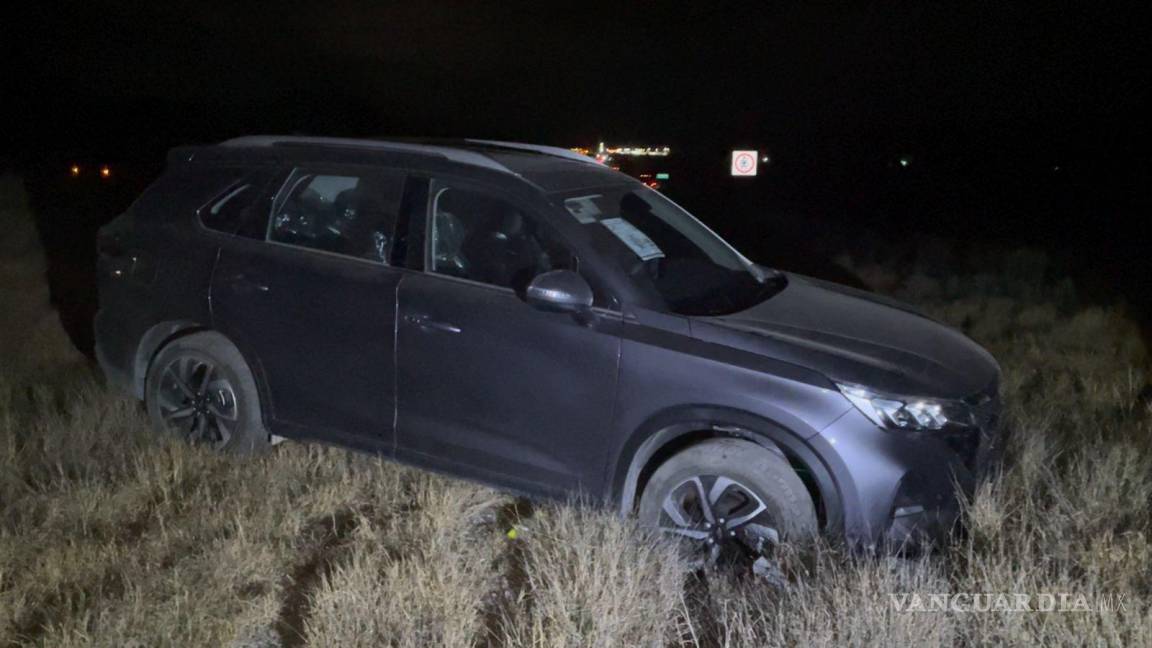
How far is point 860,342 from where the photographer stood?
4586mm

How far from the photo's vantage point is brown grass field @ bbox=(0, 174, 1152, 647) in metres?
3.63

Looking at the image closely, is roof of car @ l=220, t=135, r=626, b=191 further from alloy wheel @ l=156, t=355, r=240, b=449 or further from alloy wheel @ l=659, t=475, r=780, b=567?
alloy wheel @ l=659, t=475, r=780, b=567

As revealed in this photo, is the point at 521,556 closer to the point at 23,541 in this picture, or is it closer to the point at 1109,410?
the point at 23,541

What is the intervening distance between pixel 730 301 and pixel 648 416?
0.89 m

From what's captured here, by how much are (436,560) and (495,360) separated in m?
0.96

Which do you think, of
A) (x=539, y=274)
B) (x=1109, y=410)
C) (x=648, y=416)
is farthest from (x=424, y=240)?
(x=1109, y=410)

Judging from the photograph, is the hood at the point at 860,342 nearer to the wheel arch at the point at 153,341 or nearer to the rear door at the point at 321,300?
the rear door at the point at 321,300

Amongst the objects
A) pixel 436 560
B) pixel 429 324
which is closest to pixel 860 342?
pixel 429 324

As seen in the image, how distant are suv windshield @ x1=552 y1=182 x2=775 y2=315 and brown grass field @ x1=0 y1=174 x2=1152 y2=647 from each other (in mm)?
1126

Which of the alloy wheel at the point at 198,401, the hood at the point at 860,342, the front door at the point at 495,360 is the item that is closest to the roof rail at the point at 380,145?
the front door at the point at 495,360

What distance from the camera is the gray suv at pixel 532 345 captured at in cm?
421

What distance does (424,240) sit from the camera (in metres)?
4.97

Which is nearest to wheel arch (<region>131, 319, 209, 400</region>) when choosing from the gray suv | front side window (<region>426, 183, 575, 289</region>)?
the gray suv

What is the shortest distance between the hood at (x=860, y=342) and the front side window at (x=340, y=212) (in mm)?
1709
